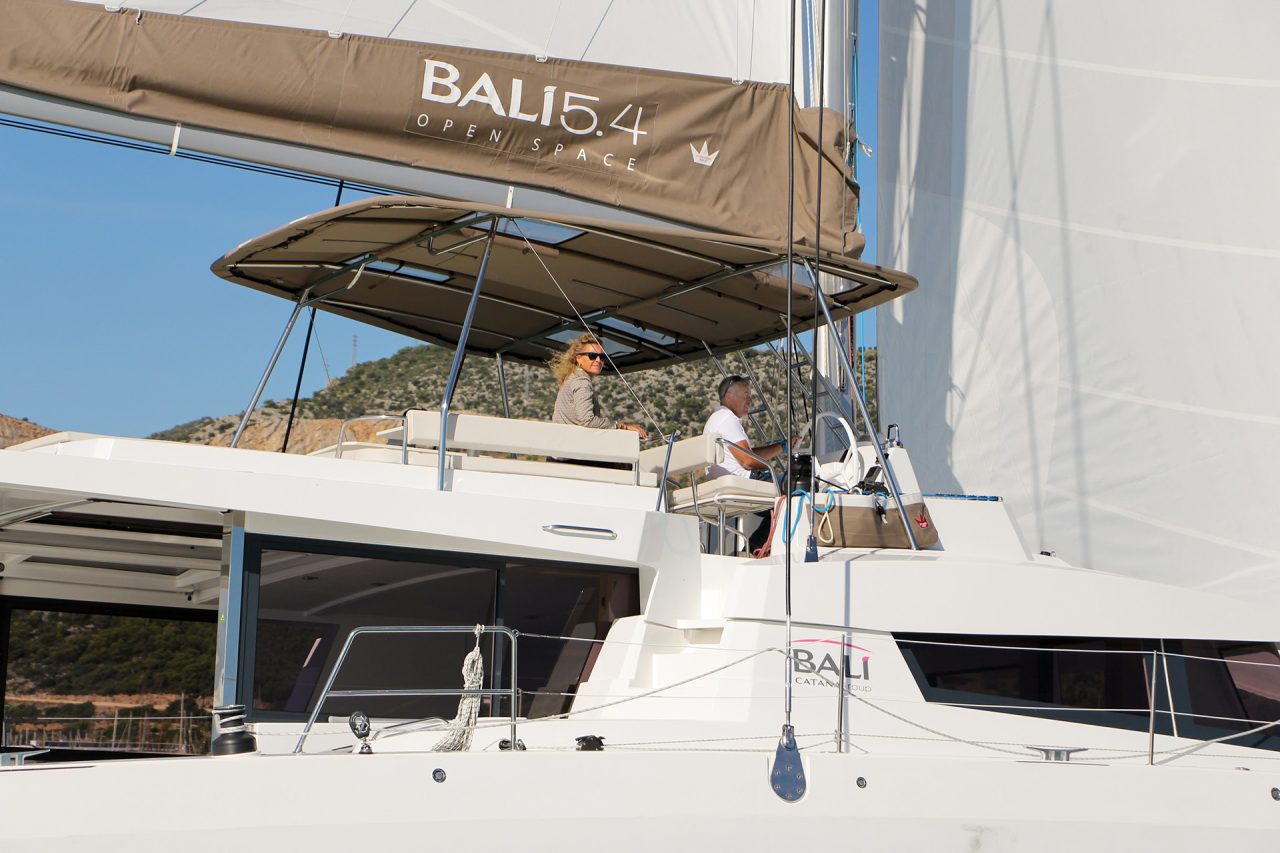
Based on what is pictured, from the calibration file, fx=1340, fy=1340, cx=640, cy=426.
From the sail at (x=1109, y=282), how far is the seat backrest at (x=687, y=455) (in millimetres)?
1972

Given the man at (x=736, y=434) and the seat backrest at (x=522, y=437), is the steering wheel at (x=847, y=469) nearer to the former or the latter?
the man at (x=736, y=434)

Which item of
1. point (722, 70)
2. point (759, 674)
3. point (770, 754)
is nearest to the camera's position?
point (770, 754)

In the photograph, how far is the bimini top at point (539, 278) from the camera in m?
6.21

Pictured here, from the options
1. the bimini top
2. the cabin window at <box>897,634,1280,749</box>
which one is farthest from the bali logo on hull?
the bimini top

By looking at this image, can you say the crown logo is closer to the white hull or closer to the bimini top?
the bimini top

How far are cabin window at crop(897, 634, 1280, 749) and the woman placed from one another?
1841mm

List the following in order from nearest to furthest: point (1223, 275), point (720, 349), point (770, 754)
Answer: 1. point (770, 754)
2. point (1223, 275)
3. point (720, 349)

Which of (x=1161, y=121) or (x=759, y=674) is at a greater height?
(x=1161, y=121)

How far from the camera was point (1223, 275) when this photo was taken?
21.5 feet

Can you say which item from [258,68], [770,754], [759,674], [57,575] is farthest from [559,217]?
[57,575]

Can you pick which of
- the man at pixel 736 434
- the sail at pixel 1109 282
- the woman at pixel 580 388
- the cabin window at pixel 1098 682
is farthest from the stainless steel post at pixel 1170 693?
the woman at pixel 580 388

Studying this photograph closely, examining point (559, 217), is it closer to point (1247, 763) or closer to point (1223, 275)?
point (1223, 275)

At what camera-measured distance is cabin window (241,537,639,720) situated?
5.19 m

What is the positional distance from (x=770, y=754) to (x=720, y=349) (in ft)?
13.1
